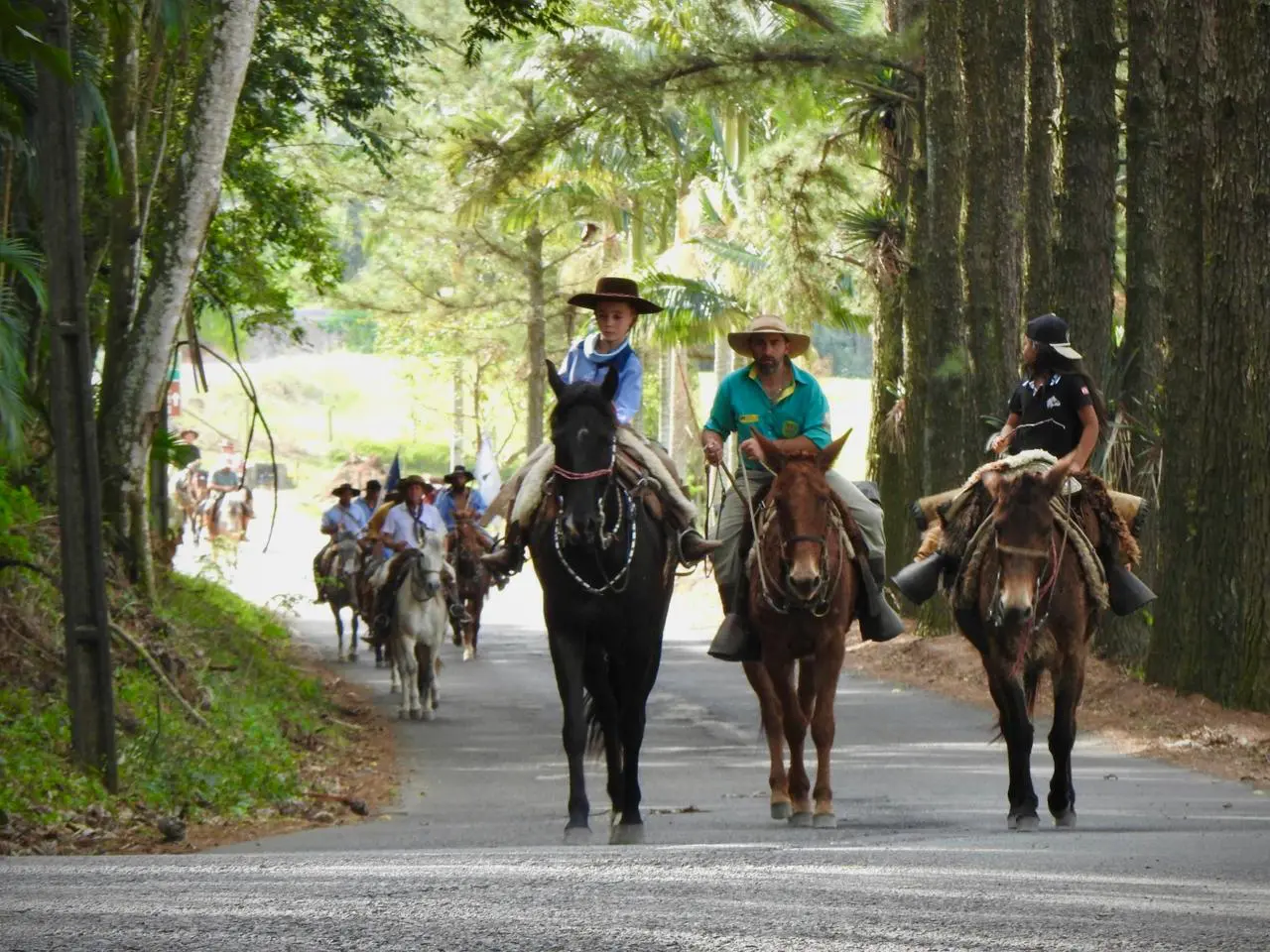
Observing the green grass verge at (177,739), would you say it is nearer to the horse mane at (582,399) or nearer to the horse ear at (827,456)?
the horse mane at (582,399)

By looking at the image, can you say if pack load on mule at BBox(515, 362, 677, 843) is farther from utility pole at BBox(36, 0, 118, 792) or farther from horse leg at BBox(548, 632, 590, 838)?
Result: utility pole at BBox(36, 0, 118, 792)

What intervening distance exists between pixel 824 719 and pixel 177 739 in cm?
562

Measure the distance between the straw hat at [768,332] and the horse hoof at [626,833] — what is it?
3064mm

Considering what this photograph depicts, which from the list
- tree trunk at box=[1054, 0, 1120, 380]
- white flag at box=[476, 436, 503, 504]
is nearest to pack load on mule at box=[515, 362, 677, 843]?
tree trunk at box=[1054, 0, 1120, 380]

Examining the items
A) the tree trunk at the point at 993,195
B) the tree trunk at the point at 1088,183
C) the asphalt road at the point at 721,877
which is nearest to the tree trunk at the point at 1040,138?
the tree trunk at the point at 993,195

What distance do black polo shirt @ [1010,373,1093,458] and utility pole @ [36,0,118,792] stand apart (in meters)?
6.25

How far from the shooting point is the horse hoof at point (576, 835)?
11.6m

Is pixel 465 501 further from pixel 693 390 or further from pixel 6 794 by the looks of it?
pixel 693 390

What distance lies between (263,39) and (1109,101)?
10639 millimetres

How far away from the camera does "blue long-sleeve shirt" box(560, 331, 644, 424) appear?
12102 mm

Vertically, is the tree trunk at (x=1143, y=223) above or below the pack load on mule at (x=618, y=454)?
above

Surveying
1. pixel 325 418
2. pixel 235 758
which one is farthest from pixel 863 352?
pixel 235 758

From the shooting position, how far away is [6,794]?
1255cm

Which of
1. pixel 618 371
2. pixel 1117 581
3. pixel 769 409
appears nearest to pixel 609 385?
pixel 618 371
